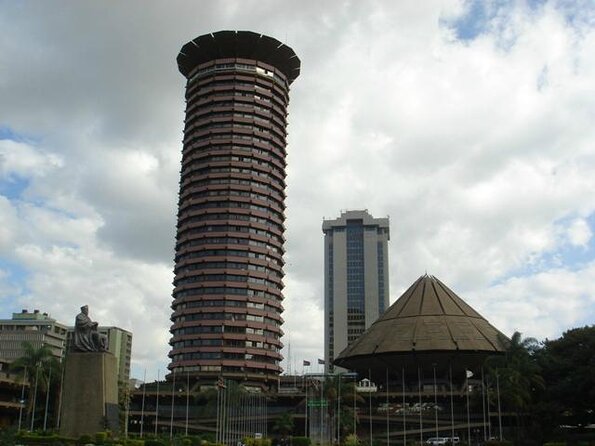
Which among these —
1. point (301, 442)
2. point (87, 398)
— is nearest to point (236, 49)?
point (301, 442)

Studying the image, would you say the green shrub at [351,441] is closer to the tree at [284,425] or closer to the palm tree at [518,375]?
the tree at [284,425]

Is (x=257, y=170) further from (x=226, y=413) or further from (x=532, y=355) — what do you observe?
(x=532, y=355)

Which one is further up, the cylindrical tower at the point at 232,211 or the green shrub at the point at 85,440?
the cylindrical tower at the point at 232,211

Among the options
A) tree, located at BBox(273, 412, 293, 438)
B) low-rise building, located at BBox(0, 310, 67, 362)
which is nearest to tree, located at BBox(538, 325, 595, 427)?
tree, located at BBox(273, 412, 293, 438)

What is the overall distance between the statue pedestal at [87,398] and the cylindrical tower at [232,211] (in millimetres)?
74154

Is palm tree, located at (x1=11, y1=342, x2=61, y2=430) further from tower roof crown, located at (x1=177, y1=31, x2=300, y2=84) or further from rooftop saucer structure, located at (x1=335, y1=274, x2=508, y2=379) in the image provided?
tower roof crown, located at (x1=177, y1=31, x2=300, y2=84)

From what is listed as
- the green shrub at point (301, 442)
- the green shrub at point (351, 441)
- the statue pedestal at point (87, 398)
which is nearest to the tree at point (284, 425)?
the green shrub at point (351, 441)

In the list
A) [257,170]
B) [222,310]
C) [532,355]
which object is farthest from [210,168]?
[532,355]

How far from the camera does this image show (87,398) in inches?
1845

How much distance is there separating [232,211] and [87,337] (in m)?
84.3

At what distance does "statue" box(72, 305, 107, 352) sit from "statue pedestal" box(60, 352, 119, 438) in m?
0.53

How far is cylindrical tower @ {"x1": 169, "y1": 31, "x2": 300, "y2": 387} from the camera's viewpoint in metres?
125

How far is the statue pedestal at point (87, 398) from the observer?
152ft

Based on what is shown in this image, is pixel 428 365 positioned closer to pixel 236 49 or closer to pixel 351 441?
pixel 351 441
